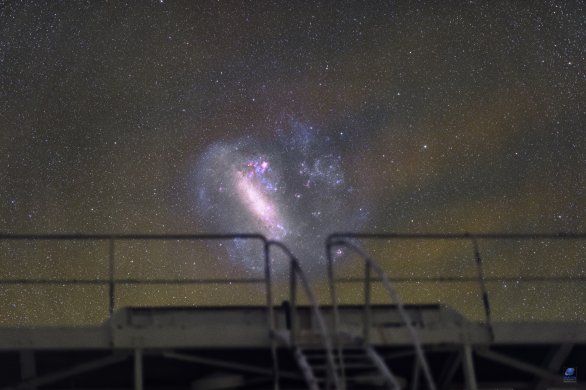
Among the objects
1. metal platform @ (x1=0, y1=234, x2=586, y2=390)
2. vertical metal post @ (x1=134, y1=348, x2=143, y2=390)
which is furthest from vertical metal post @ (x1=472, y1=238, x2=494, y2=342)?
vertical metal post @ (x1=134, y1=348, x2=143, y2=390)

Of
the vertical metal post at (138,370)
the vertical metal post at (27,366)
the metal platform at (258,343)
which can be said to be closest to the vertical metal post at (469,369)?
the metal platform at (258,343)

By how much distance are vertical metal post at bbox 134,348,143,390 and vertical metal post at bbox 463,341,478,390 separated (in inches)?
165

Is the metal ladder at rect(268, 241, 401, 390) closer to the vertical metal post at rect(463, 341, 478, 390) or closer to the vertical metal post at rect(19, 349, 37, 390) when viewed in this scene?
the vertical metal post at rect(463, 341, 478, 390)

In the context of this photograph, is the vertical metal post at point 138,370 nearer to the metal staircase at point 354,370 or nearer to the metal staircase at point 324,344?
the metal staircase at point 324,344

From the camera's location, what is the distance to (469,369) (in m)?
11.2

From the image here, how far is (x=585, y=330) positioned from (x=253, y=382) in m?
4.68

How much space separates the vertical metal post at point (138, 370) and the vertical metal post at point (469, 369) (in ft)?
13.8

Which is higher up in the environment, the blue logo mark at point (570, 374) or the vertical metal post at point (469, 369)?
the vertical metal post at point (469, 369)

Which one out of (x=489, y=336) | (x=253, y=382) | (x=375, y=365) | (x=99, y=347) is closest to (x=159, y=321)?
(x=99, y=347)

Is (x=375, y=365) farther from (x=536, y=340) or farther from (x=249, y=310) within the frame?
(x=536, y=340)

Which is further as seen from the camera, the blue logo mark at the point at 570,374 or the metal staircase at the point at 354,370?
the blue logo mark at the point at 570,374

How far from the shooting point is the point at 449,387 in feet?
41.4

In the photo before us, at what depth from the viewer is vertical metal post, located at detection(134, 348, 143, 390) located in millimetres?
10617

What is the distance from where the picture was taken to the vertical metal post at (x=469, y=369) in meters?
11.2
